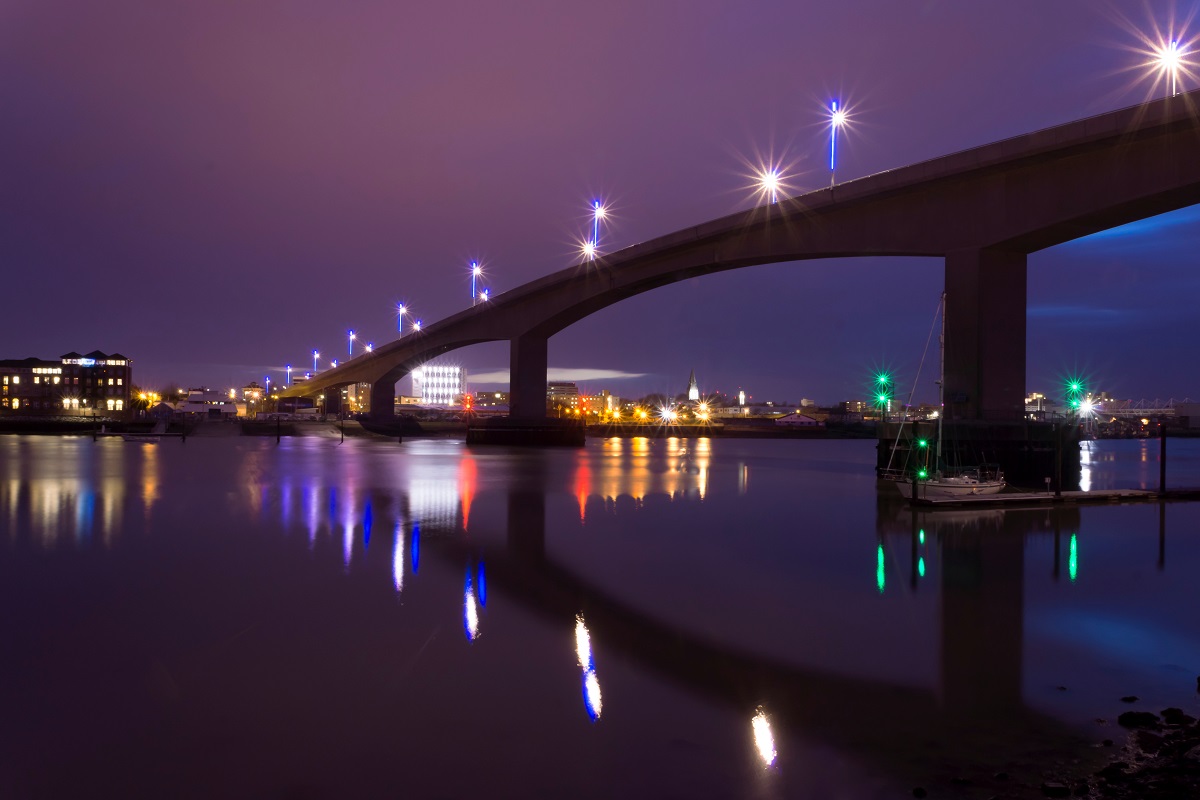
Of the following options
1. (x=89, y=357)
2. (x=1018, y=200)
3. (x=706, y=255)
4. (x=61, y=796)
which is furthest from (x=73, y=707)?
(x=89, y=357)

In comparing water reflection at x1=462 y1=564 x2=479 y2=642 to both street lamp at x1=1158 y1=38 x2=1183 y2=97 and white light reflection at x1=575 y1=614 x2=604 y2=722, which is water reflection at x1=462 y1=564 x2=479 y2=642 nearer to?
white light reflection at x1=575 y1=614 x2=604 y2=722

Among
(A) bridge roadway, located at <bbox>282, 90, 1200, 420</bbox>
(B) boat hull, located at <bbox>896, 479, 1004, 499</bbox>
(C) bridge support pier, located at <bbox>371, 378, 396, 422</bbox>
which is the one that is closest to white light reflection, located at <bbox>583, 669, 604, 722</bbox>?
(B) boat hull, located at <bbox>896, 479, 1004, 499</bbox>

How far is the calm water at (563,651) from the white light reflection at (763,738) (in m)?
0.03

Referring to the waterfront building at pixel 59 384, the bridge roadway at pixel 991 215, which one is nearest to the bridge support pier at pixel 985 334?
the bridge roadway at pixel 991 215

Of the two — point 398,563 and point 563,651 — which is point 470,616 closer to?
point 563,651

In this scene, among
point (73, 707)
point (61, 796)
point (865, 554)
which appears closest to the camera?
point (61, 796)

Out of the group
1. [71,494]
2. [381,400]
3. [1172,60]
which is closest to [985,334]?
[1172,60]

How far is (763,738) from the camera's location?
804 centimetres

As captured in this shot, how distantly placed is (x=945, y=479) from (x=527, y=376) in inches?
1486

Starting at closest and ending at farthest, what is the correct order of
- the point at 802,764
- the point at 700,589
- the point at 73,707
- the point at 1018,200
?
the point at 802,764, the point at 73,707, the point at 700,589, the point at 1018,200

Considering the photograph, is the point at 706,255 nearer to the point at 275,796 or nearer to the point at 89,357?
the point at 275,796

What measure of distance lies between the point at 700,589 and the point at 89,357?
154 m

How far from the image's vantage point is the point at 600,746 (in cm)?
778

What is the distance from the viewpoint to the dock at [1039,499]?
28.0 m
